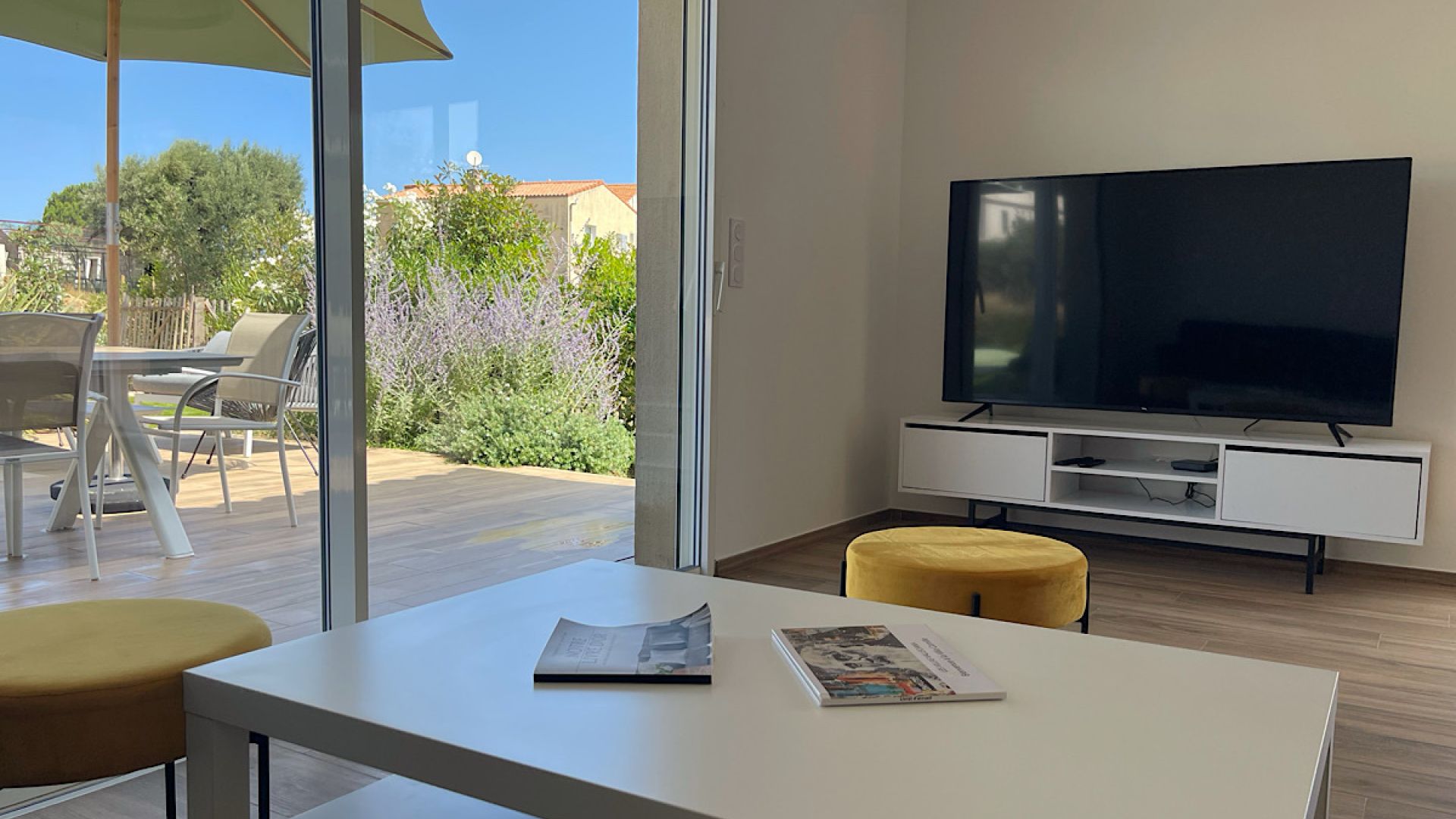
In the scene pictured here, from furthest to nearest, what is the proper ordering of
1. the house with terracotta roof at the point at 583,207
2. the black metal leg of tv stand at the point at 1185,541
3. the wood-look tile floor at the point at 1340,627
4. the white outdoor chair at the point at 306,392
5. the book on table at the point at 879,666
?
the black metal leg of tv stand at the point at 1185,541, the house with terracotta roof at the point at 583,207, the white outdoor chair at the point at 306,392, the wood-look tile floor at the point at 1340,627, the book on table at the point at 879,666

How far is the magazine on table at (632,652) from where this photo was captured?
135 cm

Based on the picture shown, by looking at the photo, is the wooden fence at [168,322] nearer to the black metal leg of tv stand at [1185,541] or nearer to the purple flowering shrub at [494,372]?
the purple flowering shrub at [494,372]

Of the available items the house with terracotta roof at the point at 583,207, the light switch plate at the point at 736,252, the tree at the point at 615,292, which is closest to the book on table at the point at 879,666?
the house with terracotta roof at the point at 583,207

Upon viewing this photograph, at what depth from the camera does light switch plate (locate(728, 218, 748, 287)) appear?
150 inches

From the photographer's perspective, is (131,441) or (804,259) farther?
(804,259)

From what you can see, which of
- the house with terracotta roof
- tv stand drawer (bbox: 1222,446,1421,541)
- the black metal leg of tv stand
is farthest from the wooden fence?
tv stand drawer (bbox: 1222,446,1421,541)

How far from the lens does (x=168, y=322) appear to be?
2.12 metres

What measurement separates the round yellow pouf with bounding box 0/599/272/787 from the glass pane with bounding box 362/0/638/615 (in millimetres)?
986

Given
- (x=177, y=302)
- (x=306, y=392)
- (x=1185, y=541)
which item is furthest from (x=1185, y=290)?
(x=177, y=302)

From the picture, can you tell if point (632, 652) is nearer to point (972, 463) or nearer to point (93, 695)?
point (93, 695)

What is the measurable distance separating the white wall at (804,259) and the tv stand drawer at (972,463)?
335mm

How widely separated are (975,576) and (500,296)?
5.05 ft

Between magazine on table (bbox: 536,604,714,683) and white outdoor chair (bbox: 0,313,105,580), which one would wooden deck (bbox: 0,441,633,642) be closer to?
white outdoor chair (bbox: 0,313,105,580)

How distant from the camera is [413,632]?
155 cm
